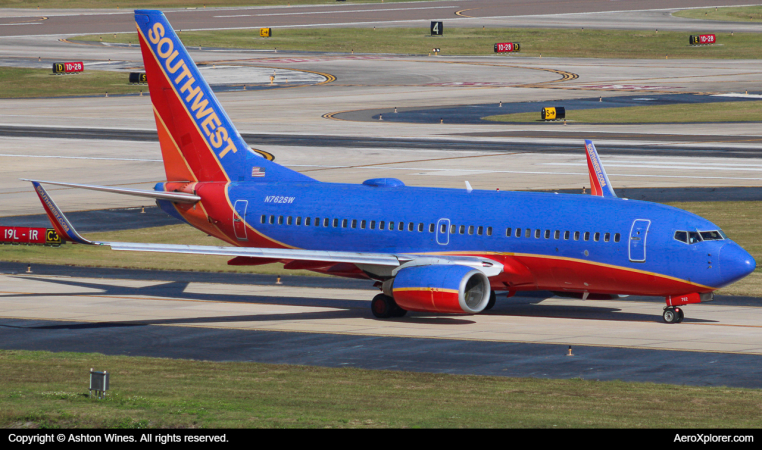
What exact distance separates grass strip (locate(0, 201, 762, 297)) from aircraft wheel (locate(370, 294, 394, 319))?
11906 millimetres

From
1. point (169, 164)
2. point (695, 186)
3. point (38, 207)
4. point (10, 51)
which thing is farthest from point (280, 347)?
point (10, 51)

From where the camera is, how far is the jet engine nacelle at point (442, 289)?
37.8 m

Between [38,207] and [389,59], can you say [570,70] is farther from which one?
[38,207]

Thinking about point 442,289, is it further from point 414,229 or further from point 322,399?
point 322,399

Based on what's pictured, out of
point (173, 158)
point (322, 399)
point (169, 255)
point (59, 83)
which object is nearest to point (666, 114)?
point (169, 255)

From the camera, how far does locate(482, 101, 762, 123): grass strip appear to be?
4077 inches

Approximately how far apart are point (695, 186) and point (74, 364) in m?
47.7

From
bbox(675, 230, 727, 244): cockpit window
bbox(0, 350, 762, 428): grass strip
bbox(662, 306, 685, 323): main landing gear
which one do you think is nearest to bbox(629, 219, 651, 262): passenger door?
bbox(675, 230, 727, 244): cockpit window

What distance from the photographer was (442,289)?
37.8m

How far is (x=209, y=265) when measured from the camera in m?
53.8

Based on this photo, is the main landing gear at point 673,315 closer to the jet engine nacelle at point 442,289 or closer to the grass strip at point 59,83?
the jet engine nacelle at point 442,289

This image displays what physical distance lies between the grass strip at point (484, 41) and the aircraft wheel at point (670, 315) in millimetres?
Answer: 127009

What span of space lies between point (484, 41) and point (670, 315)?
143m

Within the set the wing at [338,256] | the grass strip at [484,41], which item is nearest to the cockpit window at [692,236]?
the wing at [338,256]
